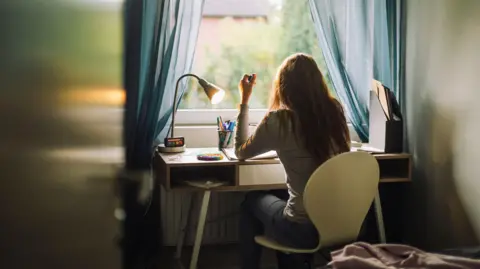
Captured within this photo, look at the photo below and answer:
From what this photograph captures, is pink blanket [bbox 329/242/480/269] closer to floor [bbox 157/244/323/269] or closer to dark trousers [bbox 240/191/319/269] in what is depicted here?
dark trousers [bbox 240/191/319/269]

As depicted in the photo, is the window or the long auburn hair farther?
the window

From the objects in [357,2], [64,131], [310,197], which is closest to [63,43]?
[64,131]

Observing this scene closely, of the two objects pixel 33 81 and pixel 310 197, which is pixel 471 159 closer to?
pixel 310 197

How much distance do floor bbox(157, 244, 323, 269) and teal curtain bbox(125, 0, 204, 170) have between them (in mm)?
510

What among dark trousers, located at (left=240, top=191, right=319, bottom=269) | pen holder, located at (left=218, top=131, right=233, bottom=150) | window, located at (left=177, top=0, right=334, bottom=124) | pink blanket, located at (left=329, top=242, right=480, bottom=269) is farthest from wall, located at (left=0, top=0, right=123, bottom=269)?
window, located at (left=177, top=0, right=334, bottom=124)

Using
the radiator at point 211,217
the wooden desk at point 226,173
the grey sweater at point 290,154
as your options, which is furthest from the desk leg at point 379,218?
the radiator at point 211,217

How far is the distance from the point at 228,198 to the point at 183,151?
1.44ft

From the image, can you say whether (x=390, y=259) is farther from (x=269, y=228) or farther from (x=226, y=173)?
(x=226, y=173)

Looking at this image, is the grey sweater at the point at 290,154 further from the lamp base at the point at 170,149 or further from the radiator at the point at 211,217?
the radiator at the point at 211,217

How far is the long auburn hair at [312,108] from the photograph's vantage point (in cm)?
197

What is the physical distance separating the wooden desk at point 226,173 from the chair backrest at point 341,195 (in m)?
0.45

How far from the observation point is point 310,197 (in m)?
1.82

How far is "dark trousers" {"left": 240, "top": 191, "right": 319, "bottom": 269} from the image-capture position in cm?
194

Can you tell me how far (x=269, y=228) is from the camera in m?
2.09
